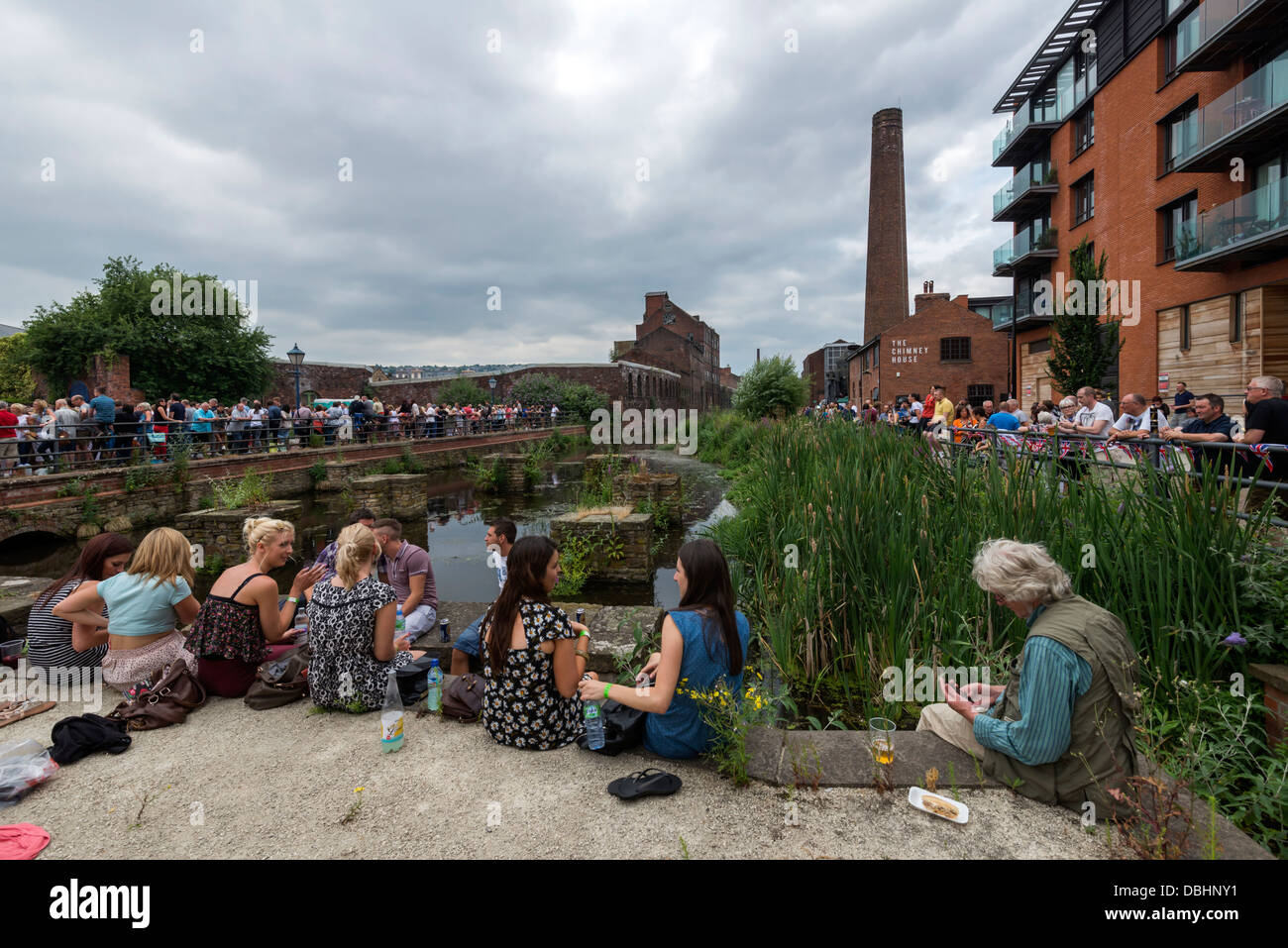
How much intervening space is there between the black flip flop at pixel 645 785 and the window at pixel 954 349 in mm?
37135

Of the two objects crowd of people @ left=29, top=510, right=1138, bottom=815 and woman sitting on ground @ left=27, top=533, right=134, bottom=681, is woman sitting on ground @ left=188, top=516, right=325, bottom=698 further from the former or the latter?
woman sitting on ground @ left=27, top=533, right=134, bottom=681

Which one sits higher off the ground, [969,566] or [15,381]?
[15,381]

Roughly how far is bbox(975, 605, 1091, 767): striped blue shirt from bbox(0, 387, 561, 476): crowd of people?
14756 millimetres

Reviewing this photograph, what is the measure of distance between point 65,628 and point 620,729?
3.85m

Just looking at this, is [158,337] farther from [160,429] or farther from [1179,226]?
[1179,226]

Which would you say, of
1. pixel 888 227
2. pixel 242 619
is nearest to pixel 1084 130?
pixel 888 227

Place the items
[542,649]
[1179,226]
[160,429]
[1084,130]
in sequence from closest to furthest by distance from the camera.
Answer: [542,649] → [160,429] → [1179,226] → [1084,130]

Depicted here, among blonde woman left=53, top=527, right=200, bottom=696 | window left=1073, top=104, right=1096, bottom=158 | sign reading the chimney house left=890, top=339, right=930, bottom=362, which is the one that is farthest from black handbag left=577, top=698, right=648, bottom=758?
sign reading the chimney house left=890, top=339, right=930, bottom=362

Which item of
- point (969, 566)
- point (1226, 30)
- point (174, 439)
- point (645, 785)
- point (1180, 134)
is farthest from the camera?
point (1180, 134)

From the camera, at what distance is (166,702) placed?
11.5 ft

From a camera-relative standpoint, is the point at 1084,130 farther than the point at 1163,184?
Yes

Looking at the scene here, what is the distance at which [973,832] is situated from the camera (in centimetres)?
233

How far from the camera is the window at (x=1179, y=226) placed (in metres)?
15.0

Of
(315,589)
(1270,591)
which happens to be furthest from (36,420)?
(1270,591)
